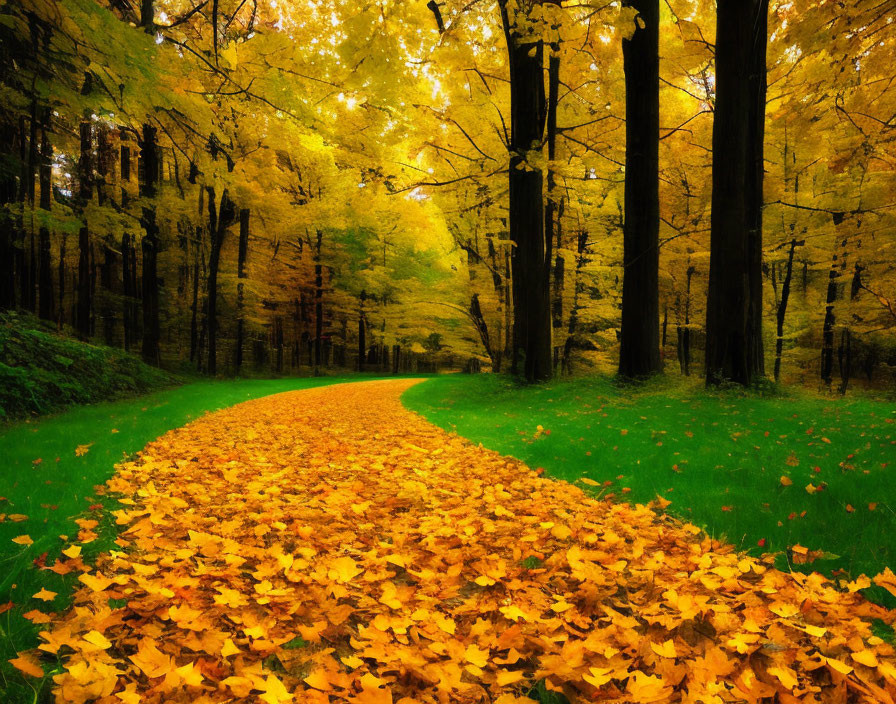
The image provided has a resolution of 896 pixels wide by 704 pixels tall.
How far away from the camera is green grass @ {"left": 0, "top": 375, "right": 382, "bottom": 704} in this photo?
1.88 metres

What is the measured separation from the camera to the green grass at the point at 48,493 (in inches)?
74.2

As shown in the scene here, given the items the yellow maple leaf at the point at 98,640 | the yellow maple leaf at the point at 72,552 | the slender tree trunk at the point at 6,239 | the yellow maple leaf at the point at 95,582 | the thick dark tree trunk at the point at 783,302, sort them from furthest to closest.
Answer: the thick dark tree trunk at the point at 783,302, the slender tree trunk at the point at 6,239, the yellow maple leaf at the point at 72,552, the yellow maple leaf at the point at 95,582, the yellow maple leaf at the point at 98,640

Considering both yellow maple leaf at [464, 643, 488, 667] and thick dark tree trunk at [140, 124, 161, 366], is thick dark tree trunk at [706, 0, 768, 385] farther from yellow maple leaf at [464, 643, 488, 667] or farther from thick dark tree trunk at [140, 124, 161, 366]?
thick dark tree trunk at [140, 124, 161, 366]

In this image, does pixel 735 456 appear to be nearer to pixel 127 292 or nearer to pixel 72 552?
pixel 72 552

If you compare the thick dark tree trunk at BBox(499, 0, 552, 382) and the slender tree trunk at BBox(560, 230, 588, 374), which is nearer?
the thick dark tree trunk at BBox(499, 0, 552, 382)

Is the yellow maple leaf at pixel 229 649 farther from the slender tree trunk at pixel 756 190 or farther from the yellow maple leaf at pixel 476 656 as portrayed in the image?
the slender tree trunk at pixel 756 190

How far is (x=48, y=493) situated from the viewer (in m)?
3.39

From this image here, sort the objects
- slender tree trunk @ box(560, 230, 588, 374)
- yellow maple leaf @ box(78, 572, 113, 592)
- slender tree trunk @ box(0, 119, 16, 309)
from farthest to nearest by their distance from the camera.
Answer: slender tree trunk @ box(560, 230, 588, 374)
slender tree trunk @ box(0, 119, 16, 309)
yellow maple leaf @ box(78, 572, 113, 592)

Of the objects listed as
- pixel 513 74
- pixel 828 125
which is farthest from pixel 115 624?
pixel 513 74

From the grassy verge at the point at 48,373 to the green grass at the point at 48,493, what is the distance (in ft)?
1.62

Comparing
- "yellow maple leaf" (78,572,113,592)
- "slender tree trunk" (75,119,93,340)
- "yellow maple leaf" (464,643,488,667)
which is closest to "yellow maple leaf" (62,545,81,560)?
"yellow maple leaf" (78,572,113,592)

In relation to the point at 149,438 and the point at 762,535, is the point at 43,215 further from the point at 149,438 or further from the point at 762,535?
the point at 762,535

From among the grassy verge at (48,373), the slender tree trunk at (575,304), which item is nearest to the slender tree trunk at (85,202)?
the grassy verge at (48,373)

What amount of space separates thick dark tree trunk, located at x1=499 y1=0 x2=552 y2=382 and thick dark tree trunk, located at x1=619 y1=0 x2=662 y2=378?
1.99 metres
